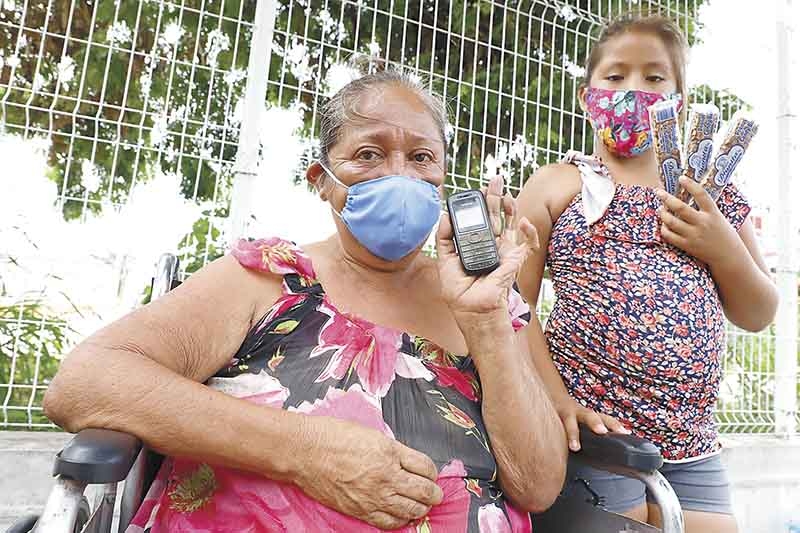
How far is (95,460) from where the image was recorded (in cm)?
85

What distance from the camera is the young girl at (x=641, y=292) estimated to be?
155cm

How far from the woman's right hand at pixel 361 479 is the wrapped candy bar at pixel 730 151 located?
1158 millimetres

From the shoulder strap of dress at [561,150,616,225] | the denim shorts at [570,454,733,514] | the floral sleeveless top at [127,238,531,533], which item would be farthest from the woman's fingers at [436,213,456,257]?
the denim shorts at [570,454,733,514]

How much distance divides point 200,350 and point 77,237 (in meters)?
1.19

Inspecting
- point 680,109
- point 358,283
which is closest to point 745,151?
point 680,109

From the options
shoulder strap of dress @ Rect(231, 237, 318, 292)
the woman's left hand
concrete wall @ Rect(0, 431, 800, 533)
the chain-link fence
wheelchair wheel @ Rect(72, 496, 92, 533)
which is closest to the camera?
wheelchair wheel @ Rect(72, 496, 92, 533)

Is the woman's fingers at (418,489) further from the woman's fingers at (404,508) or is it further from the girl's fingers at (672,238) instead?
the girl's fingers at (672,238)

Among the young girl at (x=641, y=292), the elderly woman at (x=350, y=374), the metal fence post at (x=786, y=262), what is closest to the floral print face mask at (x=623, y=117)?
the young girl at (x=641, y=292)

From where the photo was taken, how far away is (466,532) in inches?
45.8

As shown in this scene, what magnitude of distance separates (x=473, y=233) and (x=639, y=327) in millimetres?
616

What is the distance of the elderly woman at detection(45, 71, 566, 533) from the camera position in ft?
3.45

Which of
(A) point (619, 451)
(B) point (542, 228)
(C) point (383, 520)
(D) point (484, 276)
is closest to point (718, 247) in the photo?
(B) point (542, 228)

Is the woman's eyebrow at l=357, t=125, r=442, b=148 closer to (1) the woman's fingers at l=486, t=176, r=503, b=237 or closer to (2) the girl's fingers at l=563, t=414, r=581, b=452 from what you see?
(1) the woman's fingers at l=486, t=176, r=503, b=237

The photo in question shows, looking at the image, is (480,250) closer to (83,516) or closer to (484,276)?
(484,276)
